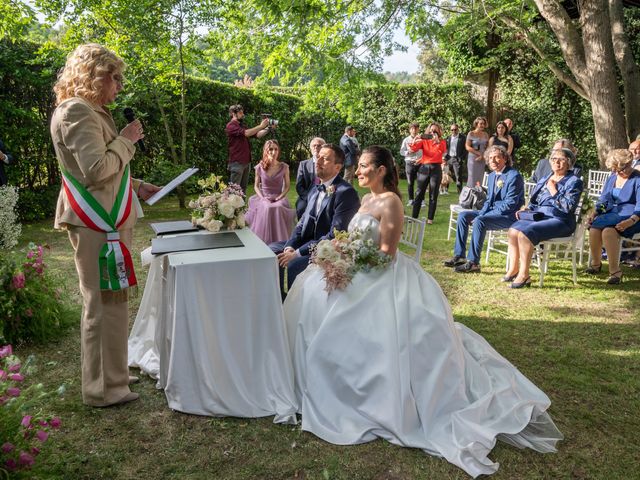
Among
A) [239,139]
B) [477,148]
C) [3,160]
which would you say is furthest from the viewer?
[477,148]

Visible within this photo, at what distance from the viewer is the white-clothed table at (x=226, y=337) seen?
3.08 metres

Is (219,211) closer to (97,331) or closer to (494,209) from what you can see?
(97,331)

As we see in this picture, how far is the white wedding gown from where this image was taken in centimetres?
297

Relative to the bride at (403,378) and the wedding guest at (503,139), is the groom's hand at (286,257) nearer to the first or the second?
the bride at (403,378)

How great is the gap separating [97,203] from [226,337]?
1.08 m

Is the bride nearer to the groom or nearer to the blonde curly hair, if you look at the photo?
the groom

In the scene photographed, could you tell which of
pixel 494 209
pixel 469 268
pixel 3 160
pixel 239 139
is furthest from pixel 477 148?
pixel 3 160

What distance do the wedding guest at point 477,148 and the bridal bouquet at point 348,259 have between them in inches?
353

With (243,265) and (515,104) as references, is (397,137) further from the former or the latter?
(243,265)

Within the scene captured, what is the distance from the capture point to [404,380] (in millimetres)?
3072

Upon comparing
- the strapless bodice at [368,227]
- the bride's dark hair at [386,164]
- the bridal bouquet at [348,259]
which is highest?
Answer: the bride's dark hair at [386,164]

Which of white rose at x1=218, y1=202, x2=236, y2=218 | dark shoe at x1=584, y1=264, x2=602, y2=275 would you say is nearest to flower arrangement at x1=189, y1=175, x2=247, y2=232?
white rose at x1=218, y1=202, x2=236, y2=218

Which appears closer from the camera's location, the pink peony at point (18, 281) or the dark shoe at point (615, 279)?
the pink peony at point (18, 281)

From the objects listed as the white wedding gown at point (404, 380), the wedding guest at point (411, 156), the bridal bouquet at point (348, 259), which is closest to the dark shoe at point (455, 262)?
the white wedding gown at point (404, 380)
